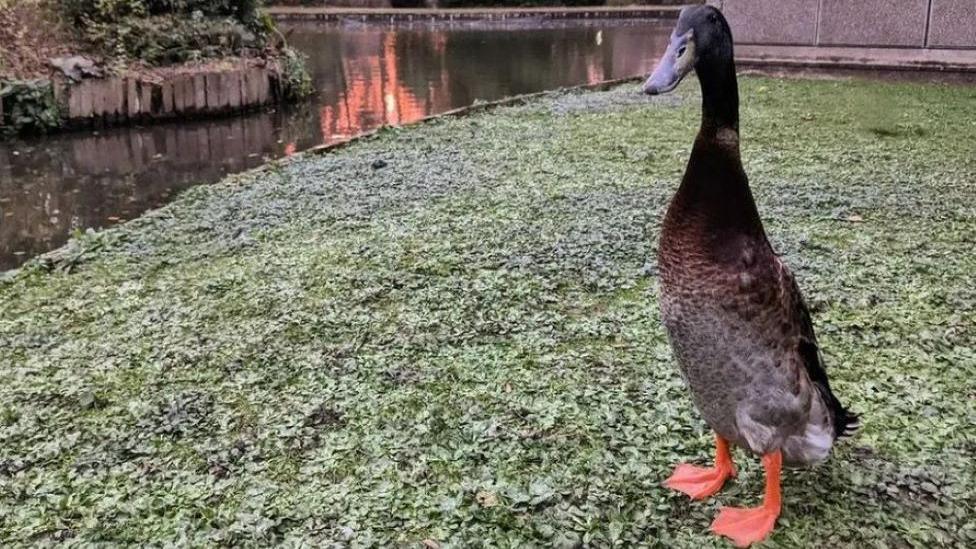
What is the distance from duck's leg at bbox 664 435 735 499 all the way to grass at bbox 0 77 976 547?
0.04 m

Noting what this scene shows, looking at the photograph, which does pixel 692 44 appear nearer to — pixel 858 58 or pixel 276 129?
pixel 276 129

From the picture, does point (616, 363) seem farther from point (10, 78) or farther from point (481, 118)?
point (10, 78)

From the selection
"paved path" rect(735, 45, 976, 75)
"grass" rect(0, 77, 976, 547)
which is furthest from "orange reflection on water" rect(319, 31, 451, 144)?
"paved path" rect(735, 45, 976, 75)

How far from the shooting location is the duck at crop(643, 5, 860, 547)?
211 centimetres

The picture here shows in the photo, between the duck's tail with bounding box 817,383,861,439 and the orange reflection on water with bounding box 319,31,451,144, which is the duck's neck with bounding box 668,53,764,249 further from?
the orange reflection on water with bounding box 319,31,451,144

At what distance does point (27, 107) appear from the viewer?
9.86m

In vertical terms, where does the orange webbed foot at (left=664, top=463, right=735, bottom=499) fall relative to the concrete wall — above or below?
below

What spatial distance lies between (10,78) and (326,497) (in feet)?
31.8

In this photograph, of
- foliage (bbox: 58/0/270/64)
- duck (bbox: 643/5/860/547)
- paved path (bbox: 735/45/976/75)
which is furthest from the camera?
foliage (bbox: 58/0/270/64)

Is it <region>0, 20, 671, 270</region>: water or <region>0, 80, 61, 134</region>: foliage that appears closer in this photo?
<region>0, 20, 671, 270</region>: water

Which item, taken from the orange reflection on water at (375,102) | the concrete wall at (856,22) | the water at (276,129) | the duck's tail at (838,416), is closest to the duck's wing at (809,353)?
the duck's tail at (838,416)

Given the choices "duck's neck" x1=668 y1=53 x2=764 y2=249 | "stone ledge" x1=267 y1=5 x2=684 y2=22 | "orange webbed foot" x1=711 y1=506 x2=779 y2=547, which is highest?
"stone ledge" x1=267 y1=5 x2=684 y2=22

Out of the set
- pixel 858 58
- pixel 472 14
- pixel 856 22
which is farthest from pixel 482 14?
pixel 858 58

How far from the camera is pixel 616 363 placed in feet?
11.0
